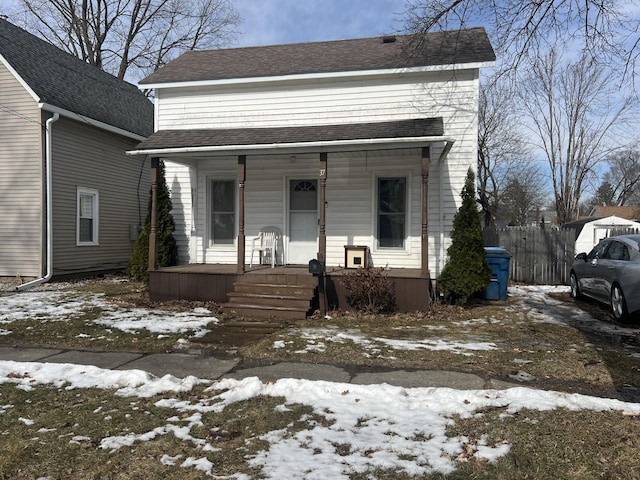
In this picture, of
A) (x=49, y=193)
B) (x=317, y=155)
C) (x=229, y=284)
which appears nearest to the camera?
(x=229, y=284)

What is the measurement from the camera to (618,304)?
25.0ft

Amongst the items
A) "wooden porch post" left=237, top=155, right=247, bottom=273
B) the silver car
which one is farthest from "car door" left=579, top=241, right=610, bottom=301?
"wooden porch post" left=237, top=155, right=247, bottom=273

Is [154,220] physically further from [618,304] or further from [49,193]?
[618,304]

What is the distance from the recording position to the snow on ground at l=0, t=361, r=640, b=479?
9.69 feet

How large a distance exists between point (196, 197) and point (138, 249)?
1.78 meters

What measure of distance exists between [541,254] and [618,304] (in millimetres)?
5730

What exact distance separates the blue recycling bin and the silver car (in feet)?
5.02

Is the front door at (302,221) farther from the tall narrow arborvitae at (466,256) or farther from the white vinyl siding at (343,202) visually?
the tall narrow arborvitae at (466,256)

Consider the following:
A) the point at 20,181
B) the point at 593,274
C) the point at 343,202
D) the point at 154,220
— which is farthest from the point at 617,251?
the point at 20,181

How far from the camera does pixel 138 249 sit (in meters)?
10.4

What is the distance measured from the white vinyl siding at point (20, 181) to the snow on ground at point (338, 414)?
25.0ft

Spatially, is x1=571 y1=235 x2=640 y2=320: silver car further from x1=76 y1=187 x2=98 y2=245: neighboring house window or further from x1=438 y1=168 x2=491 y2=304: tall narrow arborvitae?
x1=76 y1=187 x2=98 y2=245: neighboring house window

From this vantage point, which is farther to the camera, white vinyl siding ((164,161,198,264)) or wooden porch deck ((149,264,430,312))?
white vinyl siding ((164,161,198,264))

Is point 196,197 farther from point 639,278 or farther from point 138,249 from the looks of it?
point 639,278
